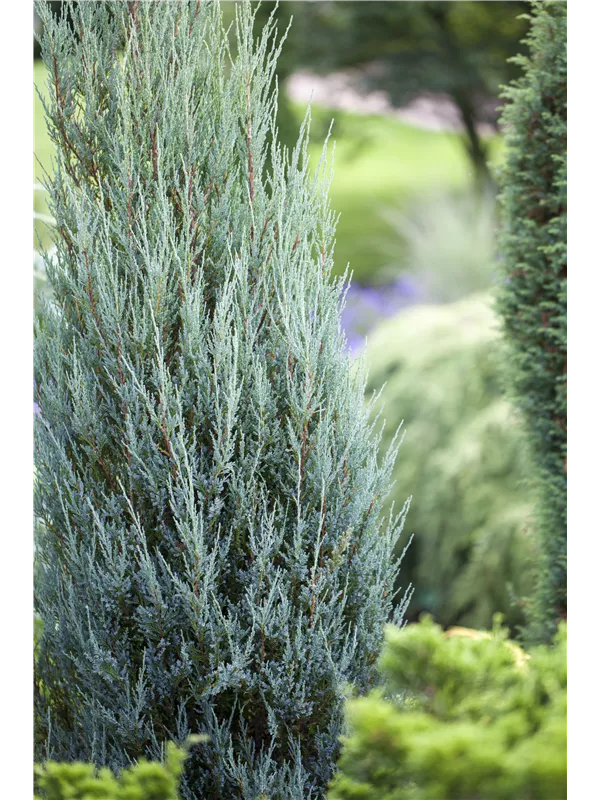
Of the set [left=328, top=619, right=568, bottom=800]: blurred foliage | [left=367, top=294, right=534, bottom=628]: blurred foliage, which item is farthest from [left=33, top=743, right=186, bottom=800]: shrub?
[left=367, top=294, right=534, bottom=628]: blurred foliage

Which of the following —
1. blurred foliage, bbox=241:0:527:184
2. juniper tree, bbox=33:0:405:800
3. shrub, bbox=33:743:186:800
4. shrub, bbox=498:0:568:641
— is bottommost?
shrub, bbox=33:743:186:800

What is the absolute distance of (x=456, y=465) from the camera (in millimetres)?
4766

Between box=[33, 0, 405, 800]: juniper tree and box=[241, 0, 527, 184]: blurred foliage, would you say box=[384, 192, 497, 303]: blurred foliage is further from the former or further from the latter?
box=[33, 0, 405, 800]: juniper tree

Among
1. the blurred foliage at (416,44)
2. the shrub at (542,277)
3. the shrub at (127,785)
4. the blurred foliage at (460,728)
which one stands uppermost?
the blurred foliage at (416,44)

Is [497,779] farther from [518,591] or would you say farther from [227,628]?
[518,591]

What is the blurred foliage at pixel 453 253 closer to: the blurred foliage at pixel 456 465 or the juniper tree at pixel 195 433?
the blurred foliage at pixel 456 465

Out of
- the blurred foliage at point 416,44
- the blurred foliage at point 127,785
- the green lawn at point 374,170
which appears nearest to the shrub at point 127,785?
the blurred foliage at point 127,785

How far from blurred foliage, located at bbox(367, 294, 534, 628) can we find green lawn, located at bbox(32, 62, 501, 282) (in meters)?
5.52

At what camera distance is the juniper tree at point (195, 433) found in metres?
1.98

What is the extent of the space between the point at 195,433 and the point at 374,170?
42.2 feet

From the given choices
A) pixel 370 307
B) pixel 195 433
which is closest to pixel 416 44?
pixel 370 307

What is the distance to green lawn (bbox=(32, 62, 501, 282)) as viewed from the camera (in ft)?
37.2

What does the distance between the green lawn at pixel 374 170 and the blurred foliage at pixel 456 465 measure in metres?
5.52

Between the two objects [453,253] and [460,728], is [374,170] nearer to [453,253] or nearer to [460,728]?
[453,253]
